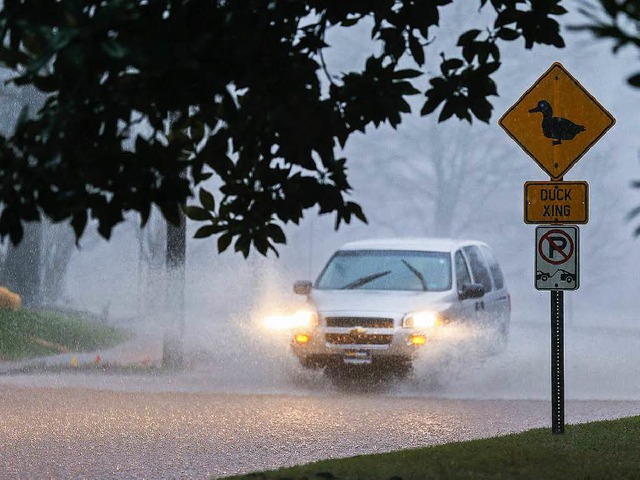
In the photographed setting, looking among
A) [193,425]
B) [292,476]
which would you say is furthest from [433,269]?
[292,476]

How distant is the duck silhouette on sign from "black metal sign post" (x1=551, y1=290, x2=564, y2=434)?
1291 mm

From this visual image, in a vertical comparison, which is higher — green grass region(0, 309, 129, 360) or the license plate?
green grass region(0, 309, 129, 360)

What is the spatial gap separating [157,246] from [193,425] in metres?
26.7

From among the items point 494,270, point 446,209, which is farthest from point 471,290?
point 446,209

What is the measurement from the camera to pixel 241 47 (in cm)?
623

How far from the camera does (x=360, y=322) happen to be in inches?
651

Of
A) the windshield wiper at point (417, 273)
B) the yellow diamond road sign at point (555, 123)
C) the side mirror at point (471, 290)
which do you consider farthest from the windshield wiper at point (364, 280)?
the yellow diamond road sign at point (555, 123)

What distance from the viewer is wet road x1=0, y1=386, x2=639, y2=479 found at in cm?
1023

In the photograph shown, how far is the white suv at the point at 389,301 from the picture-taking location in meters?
16.5

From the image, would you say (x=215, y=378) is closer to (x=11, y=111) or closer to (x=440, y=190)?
(x=11, y=111)

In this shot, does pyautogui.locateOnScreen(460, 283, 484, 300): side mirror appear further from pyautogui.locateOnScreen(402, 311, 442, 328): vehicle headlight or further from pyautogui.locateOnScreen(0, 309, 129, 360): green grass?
pyautogui.locateOnScreen(0, 309, 129, 360): green grass

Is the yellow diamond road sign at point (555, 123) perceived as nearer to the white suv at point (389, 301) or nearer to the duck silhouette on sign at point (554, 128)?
the duck silhouette on sign at point (554, 128)

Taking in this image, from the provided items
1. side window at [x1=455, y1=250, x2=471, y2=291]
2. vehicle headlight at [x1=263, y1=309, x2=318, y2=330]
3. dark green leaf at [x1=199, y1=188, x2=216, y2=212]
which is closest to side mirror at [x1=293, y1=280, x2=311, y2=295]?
vehicle headlight at [x1=263, y1=309, x2=318, y2=330]

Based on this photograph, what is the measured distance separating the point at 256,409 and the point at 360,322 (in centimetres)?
273
